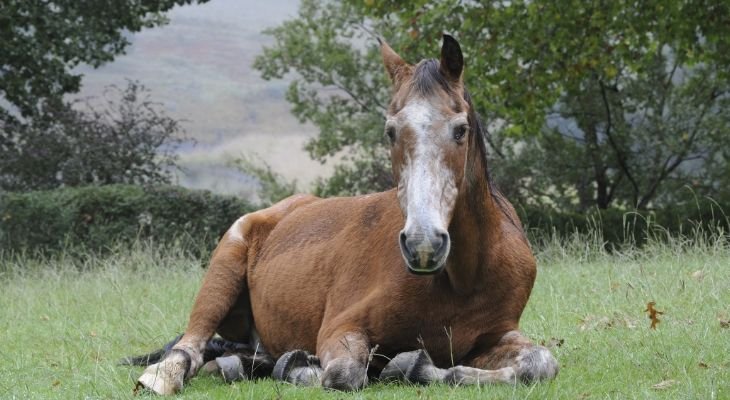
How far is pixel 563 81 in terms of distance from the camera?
17.9m

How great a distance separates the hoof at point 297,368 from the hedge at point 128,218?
945 cm

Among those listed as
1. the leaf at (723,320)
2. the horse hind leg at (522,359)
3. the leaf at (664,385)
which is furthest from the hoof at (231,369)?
the leaf at (723,320)

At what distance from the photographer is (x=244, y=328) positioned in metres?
7.31

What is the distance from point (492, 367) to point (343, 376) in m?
0.82

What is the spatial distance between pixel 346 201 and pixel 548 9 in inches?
435

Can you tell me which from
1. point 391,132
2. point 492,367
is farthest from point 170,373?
point 391,132

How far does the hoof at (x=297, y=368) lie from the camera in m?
5.66

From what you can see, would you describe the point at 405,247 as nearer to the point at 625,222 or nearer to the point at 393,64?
the point at 393,64

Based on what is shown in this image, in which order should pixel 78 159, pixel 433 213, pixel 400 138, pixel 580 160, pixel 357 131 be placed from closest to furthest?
1. pixel 433 213
2. pixel 400 138
3. pixel 78 159
4. pixel 580 160
5. pixel 357 131

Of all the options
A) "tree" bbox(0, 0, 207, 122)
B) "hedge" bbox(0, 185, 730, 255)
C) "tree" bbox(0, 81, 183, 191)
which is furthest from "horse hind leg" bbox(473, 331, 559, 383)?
"tree" bbox(0, 0, 207, 122)

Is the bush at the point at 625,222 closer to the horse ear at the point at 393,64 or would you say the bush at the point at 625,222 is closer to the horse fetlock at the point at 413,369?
the horse ear at the point at 393,64

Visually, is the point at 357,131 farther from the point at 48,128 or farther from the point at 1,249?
the point at 1,249

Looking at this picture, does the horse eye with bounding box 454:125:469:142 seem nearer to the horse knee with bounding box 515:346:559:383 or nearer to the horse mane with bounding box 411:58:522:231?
the horse mane with bounding box 411:58:522:231

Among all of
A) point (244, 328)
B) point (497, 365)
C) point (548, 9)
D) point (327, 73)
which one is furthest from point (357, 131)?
point (497, 365)
